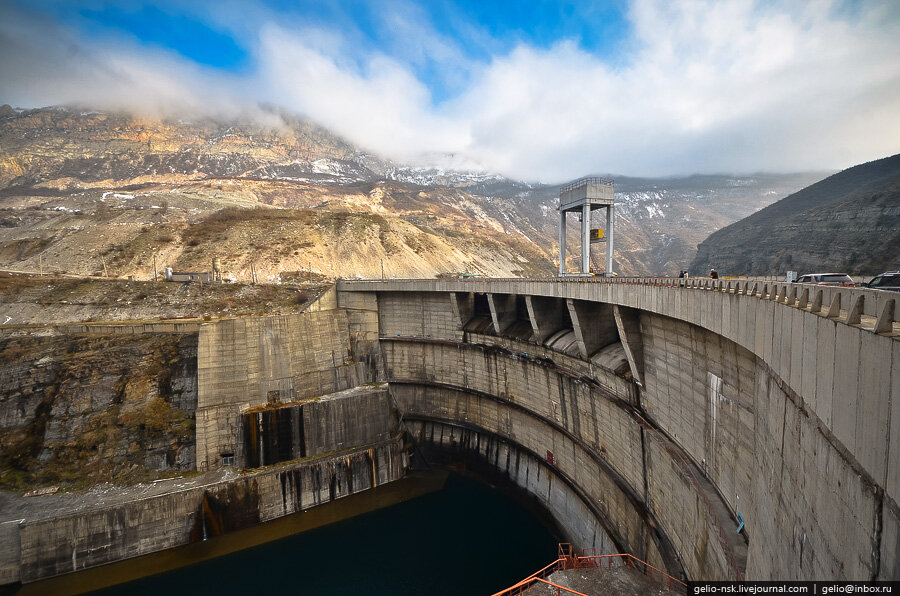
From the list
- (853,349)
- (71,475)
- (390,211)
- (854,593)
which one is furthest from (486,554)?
(390,211)

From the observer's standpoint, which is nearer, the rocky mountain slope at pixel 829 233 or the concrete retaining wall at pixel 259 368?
the concrete retaining wall at pixel 259 368

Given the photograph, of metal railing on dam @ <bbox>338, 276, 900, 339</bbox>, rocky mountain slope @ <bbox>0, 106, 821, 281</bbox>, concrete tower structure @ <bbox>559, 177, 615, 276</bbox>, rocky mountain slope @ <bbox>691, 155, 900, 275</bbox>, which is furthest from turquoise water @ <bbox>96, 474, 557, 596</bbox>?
rocky mountain slope @ <bbox>691, 155, 900, 275</bbox>

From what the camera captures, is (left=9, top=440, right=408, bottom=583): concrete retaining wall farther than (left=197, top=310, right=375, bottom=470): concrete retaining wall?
No

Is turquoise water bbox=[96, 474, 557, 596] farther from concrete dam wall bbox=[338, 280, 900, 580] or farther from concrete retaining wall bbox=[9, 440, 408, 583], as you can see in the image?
concrete dam wall bbox=[338, 280, 900, 580]

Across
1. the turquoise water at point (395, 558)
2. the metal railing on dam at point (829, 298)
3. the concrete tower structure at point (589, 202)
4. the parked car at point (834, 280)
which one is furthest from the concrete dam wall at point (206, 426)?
the parked car at point (834, 280)

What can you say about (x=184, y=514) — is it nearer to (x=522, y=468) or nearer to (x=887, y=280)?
(x=522, y=468)

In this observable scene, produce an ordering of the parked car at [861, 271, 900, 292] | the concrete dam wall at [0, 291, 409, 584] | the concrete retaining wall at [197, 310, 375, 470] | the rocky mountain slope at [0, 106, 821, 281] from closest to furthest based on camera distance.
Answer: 1. the parked car at [861, 271, 900, 292]
2. the concrete dam wall at [0, 291, 409, 584]
3. the concrete retaining wall at [197, 310, 375, 470]
4. the rocky mountain slope at [0, 106, 821, 281]

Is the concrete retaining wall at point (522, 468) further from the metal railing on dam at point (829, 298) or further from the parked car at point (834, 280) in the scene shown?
the parked car at point (834, 280)
